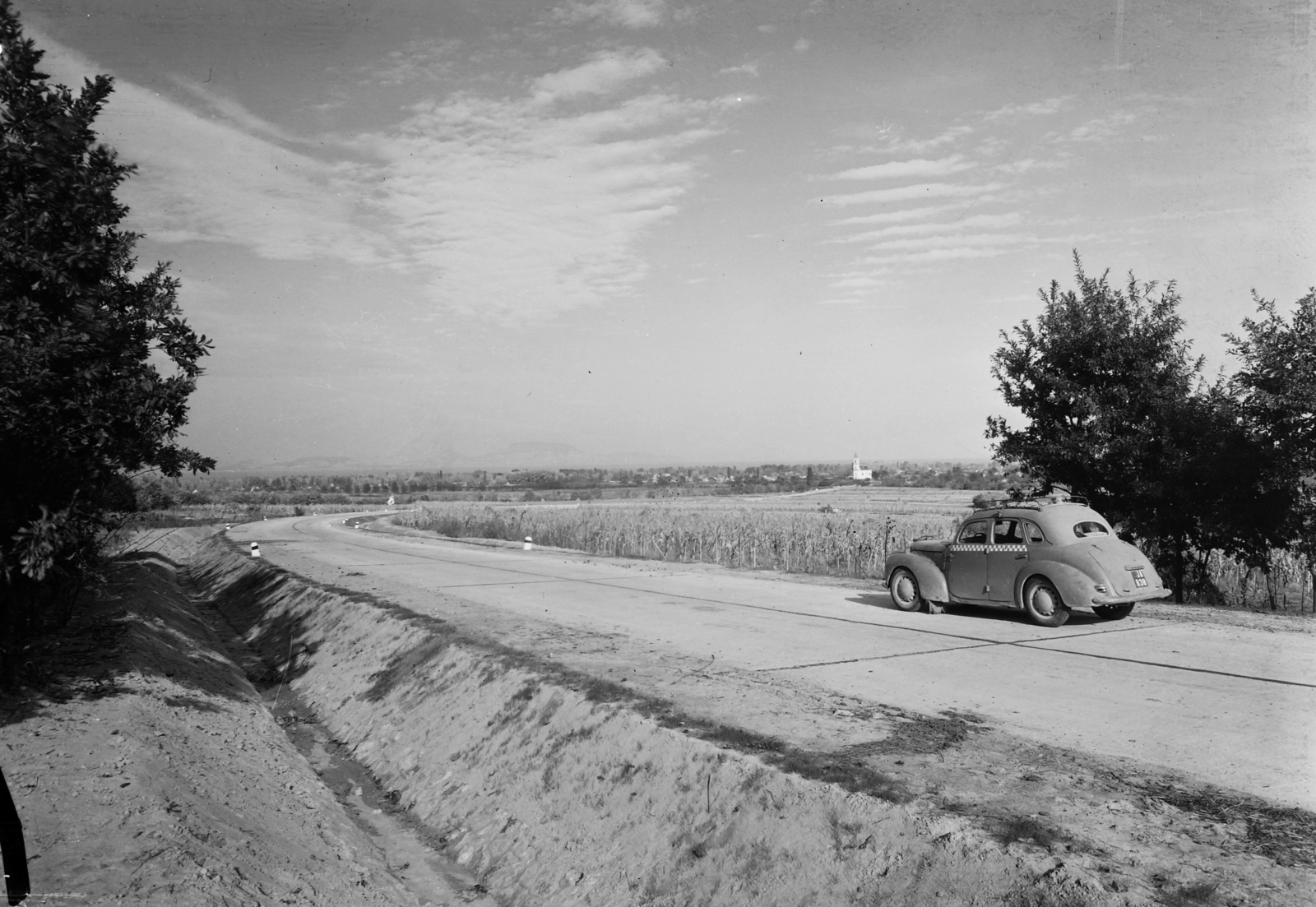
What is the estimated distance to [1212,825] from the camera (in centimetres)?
495

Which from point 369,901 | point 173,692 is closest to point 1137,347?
point 369,901

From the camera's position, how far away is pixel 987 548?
1295cm

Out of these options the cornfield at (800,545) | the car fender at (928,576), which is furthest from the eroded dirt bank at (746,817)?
the cornfield at (800,545)

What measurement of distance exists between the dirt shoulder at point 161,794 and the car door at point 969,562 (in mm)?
9411

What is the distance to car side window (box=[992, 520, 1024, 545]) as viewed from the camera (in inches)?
499

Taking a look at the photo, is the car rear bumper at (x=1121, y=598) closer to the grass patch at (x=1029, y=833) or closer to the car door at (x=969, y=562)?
the car door at (x=969, y=562)

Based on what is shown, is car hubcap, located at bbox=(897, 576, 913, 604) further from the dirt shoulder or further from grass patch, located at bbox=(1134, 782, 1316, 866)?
the dirt shoulder

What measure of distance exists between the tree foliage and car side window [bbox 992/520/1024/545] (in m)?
3.44

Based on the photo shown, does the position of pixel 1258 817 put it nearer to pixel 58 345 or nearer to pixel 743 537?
pixel 58 345

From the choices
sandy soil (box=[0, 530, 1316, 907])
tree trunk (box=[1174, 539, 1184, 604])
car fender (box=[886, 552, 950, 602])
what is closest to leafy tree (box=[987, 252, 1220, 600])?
tree trunk (box=[1174, 539, 1184, 604])

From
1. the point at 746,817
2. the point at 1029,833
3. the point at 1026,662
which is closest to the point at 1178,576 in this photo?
the point at 1026,662

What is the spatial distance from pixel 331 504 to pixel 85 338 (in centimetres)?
9035

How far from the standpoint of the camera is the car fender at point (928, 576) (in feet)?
44.7

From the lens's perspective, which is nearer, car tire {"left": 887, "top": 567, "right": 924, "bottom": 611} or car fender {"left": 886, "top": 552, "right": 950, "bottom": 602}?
car fender {"left": 886, "top": 552, "right": 950, "bottom": 602}
